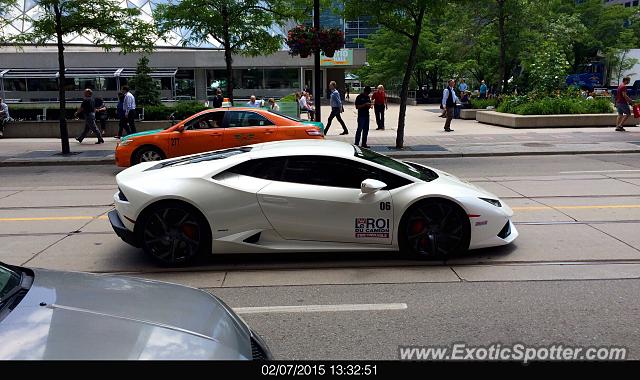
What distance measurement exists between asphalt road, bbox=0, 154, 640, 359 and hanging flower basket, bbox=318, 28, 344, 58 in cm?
907

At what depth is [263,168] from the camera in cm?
630

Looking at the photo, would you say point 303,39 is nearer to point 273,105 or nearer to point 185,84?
point 273,105

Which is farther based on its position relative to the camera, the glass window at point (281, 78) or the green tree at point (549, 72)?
the glass window at point (281, 78)

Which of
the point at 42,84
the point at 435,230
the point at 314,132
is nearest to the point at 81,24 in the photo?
the point at 314,132

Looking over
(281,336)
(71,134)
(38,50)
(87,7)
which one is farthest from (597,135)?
(38,50)

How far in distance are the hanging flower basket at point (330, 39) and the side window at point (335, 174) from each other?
1128 cm

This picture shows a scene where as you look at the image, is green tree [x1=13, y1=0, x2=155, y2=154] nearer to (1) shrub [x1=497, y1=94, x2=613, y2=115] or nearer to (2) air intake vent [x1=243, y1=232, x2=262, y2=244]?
(2) air intake vent [x1=243, y1=232, x2=262, y2=244]

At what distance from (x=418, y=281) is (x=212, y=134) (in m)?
8.70

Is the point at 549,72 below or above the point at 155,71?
below

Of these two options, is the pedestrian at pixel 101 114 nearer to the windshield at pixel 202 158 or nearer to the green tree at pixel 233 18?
the green tree at pixel 233 18

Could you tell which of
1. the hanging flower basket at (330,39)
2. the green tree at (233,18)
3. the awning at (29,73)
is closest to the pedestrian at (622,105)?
the hanging flower basket at (330,39)

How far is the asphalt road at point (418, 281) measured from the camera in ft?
14.3

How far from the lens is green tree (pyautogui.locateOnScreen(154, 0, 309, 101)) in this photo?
17.3 metres
